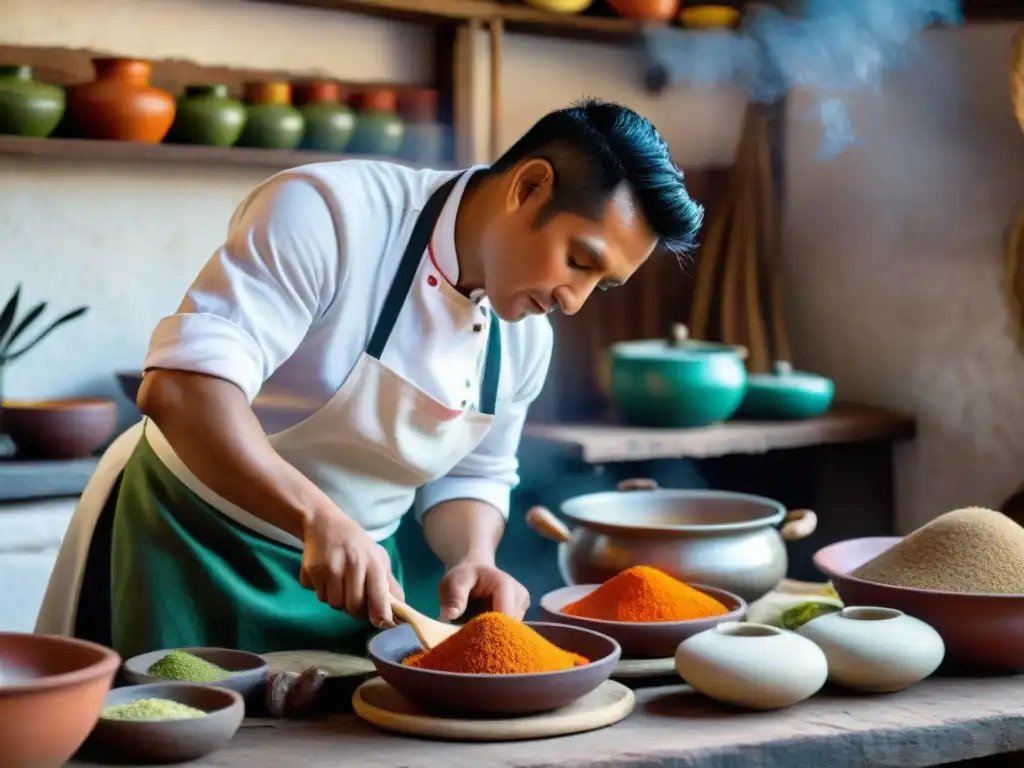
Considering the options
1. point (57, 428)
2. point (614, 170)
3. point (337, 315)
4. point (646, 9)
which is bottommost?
point (57, 428)

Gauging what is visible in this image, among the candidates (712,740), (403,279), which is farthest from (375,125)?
(712,740)

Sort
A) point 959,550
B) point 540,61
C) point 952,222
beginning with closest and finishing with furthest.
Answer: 1. point 959,550
2. point 952,222
3. point 540,61

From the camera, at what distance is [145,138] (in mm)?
3502

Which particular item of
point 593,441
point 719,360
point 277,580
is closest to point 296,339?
point 277,580

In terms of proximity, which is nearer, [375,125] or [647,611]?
[647,611]

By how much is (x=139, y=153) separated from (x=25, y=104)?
32 centimetres

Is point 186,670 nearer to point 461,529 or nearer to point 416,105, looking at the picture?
point 461,529

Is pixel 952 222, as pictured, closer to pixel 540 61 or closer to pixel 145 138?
pixel 540 61

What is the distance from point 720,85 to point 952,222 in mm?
1022

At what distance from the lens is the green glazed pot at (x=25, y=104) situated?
3.31 meters

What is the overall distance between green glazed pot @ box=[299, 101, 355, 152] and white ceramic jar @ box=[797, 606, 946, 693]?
2.49 meters


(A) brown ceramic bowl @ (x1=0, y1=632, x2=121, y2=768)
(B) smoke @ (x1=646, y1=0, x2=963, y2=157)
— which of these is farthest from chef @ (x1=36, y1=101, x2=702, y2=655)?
(B) smoke @ (x1=646, y1=0, x2=963, y2=157)

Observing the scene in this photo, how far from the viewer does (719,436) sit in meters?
3.49

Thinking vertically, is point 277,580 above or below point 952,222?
below
